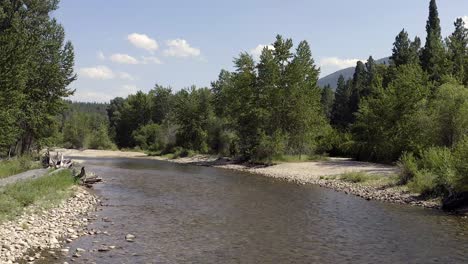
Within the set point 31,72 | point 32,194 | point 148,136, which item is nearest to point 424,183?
point 32,194

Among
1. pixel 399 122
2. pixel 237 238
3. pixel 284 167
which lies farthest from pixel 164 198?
pixel 399 122

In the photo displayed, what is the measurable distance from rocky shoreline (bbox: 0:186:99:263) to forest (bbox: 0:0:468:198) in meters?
13.0

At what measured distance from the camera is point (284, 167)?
51.4m

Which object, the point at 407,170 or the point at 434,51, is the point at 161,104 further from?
the point at 407,170

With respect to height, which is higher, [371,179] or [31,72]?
[31,72]

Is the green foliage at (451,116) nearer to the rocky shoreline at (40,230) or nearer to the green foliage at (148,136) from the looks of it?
the rocky shoreline at (40,230)

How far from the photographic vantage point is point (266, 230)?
1995 centimetres

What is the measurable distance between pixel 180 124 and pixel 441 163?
214 feet

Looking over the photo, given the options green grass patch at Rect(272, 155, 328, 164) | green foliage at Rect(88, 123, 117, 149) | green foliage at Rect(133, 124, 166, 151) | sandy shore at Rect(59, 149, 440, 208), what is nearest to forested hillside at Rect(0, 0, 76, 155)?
sandy shore at Rect(59, 149, 440, 208)

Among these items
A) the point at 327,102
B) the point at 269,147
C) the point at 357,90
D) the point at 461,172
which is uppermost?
the point at 327,102

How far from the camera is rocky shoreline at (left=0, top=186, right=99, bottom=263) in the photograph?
47.7 feet

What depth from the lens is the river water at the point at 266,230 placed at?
1573 cm

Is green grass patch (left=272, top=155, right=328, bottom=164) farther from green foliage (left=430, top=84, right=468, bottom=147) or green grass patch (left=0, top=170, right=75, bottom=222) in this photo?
green grass patch (left=0, top=170, right=75, bottom=222)

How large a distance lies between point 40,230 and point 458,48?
69861 mm
